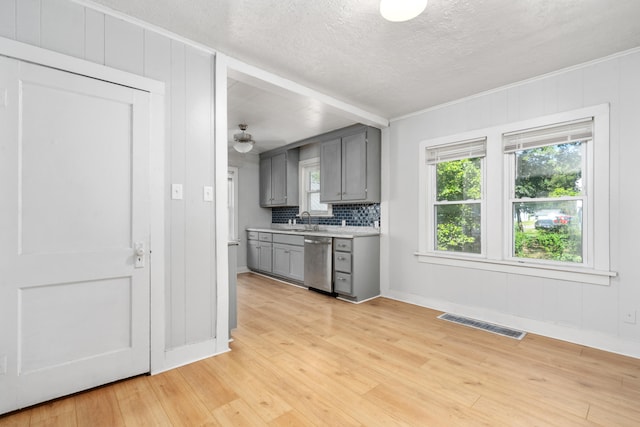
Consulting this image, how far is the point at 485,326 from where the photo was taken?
3.19 meters

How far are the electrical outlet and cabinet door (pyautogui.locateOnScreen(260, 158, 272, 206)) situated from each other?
17.6ft

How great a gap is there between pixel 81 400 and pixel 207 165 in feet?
5.75

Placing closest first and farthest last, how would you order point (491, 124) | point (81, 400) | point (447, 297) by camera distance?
point (81, 400), point (491, 124), point (447, 297)

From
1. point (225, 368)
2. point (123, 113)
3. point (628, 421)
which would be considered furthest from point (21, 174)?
point (628, 421)

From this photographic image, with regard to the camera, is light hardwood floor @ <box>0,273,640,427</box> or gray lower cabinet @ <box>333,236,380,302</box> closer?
light hardwood floor @ <box>0,273,640,427</box>

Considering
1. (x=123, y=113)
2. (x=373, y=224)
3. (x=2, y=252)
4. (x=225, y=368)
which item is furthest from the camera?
(x=373, y=224)

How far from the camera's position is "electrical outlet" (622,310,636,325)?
250cm

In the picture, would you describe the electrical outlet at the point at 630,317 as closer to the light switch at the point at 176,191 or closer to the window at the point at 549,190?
the window at the point at 549,190

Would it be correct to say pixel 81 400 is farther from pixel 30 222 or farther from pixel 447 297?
pixel 447 297

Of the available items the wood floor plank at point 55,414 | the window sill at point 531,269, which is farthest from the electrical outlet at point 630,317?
the wood floor plank at point 55,414

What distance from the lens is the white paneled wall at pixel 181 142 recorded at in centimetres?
200

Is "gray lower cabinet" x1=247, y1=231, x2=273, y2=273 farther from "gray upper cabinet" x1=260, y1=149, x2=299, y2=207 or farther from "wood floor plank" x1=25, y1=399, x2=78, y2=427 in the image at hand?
"wood floor plank" x1=25, y1=399, x2=78, y2=427

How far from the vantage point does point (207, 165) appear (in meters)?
2.49

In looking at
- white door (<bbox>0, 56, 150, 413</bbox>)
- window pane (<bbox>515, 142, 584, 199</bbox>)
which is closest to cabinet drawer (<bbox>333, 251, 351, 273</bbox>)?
window pane (<bbox>515, 142, 584, 199</bbox>)
